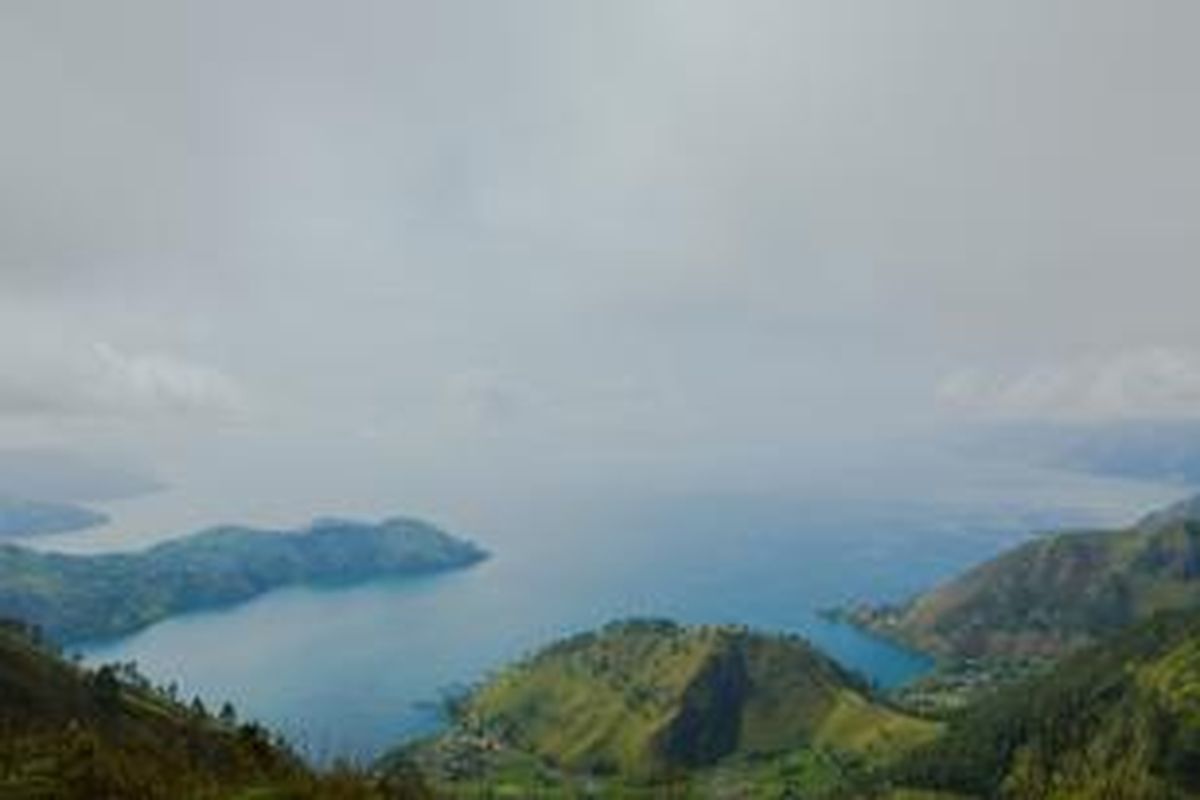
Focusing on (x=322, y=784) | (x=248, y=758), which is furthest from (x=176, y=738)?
(x=322, y=784)

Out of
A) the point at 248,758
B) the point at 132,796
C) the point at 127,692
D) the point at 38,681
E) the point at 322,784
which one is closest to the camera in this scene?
the point at 132,796

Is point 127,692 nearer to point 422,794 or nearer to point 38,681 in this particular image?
point 38,681

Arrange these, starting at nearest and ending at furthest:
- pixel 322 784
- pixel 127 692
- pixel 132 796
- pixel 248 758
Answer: pixel 132 796, pixel 322 784, pixel 248 758, pixel 127 692

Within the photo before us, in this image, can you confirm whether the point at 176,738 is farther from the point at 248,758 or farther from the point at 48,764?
the point at 48,764

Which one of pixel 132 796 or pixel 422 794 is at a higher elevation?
pixel 132 796

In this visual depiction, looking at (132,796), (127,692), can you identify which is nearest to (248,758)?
(132,796)

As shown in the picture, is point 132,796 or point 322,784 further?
point 322,784
